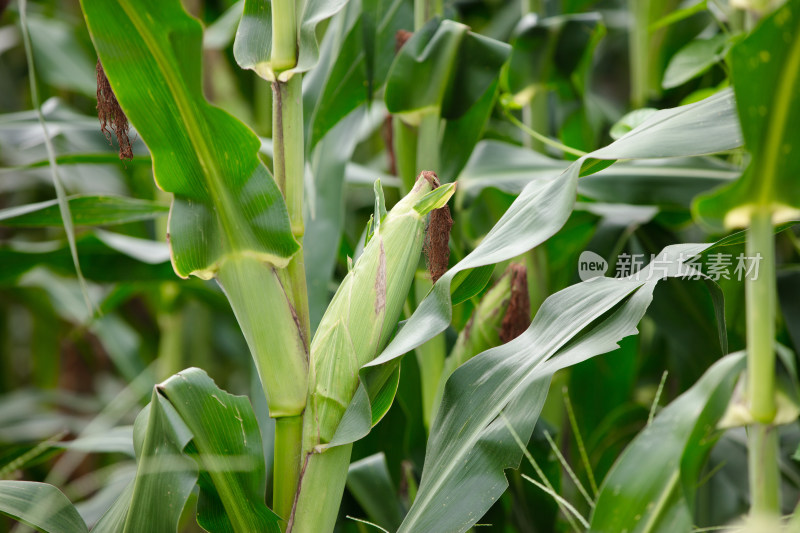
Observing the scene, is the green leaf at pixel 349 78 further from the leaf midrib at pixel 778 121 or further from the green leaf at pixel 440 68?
the leaf midrib at pixel 778 121

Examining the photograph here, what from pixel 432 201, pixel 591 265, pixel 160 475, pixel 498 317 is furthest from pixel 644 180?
pixel 160 475

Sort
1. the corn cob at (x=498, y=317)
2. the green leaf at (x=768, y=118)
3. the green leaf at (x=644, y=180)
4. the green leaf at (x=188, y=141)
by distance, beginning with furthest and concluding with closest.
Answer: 1. the green leaf at (x=644, y=180)
2. the corn cob at (x=498, y=317)
3. the green leaf at (x=188, y=141)
4. the green leaf at (x=768, y=118)

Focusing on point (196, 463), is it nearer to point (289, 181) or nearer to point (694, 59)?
point (289, 181)

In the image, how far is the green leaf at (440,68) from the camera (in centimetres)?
66

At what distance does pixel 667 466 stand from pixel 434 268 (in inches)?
9.4

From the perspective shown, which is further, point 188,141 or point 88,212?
point 88,212

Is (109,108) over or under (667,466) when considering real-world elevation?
over

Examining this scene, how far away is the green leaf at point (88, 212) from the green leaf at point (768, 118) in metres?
0.56

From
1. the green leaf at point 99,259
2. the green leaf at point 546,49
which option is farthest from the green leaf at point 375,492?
the green leaf at point 546,49

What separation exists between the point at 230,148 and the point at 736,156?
0.66 metres

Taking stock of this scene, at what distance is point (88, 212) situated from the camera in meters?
0.71

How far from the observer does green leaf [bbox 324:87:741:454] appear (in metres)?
0.45

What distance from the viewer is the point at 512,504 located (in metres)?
0.76

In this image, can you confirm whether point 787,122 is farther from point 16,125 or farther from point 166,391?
point 16,125
